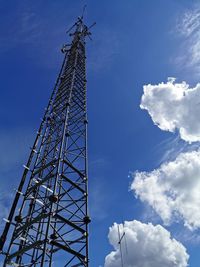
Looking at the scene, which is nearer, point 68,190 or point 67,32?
point 68,190

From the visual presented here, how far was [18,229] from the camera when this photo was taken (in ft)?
48.4

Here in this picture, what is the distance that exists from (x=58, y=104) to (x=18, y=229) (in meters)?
10.8

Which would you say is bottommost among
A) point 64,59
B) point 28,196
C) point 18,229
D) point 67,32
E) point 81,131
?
point 18,229

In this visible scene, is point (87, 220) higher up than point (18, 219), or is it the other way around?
point (18, 219)

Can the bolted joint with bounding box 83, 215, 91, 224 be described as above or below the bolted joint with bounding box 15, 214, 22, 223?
below

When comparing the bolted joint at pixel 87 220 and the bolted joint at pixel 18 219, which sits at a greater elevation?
the bolted joint at pixel 18 219

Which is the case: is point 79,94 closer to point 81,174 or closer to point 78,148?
point 78,148

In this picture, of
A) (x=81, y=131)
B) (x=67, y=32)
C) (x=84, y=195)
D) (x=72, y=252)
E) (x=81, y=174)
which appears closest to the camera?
(x=72, y=252)

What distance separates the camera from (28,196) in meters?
16.5

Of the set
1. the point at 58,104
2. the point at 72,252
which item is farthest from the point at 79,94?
the point at 72,252

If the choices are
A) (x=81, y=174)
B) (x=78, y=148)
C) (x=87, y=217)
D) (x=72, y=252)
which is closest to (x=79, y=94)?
(x=78, y=148)

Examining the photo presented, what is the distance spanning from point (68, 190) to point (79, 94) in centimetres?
973

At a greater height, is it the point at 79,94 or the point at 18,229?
the point at 79,94

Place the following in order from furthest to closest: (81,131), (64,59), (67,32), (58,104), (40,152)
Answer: (67,32) < (64,59) < (58,104) < (81,131) < (40,152)
